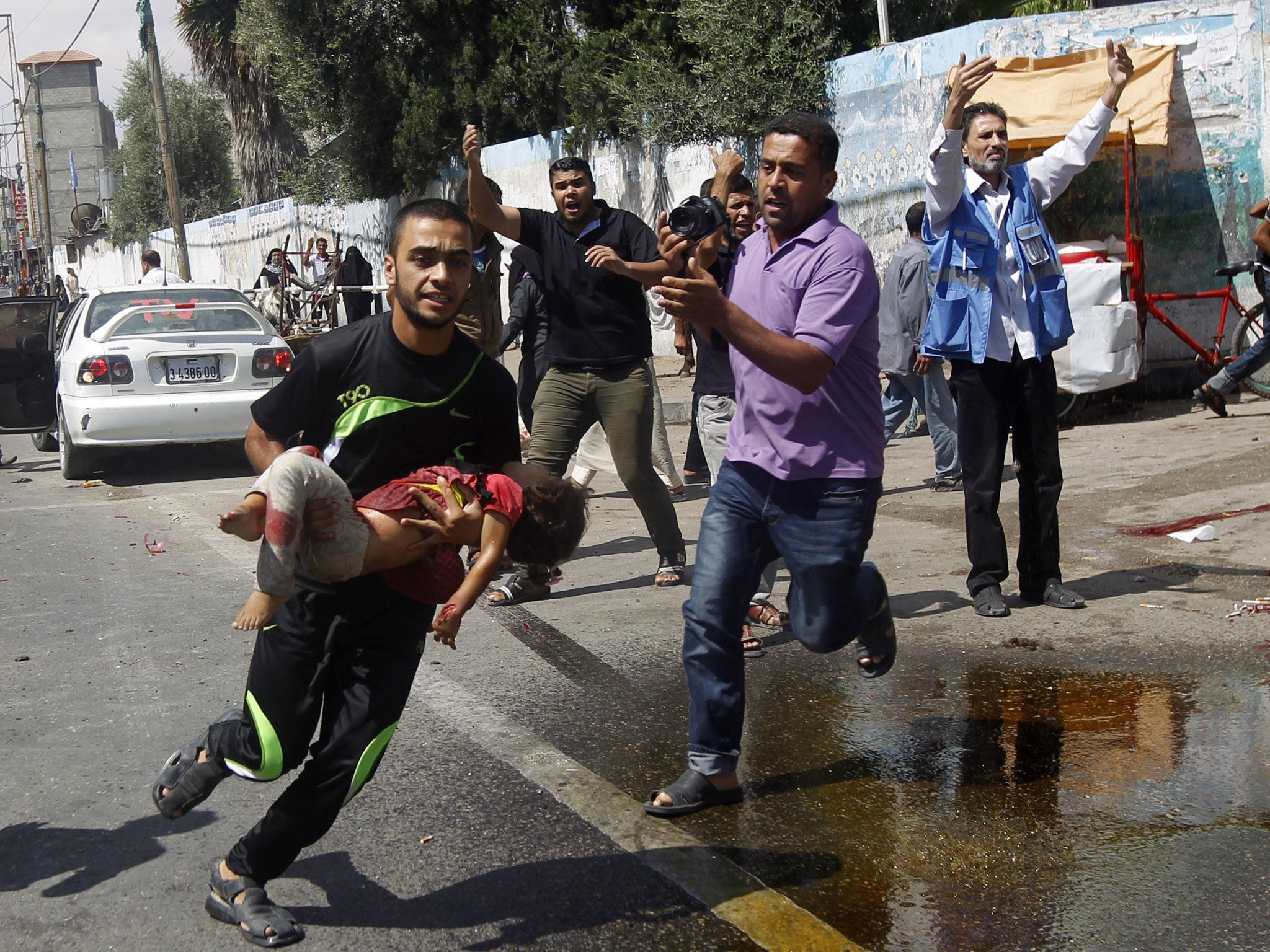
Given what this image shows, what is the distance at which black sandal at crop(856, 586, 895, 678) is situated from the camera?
4.20 meters

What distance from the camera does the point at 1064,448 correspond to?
10.1m

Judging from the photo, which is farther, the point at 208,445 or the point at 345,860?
the point at 208,445

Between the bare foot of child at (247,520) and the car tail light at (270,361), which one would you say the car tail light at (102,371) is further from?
the bare foot of child at (247,520)

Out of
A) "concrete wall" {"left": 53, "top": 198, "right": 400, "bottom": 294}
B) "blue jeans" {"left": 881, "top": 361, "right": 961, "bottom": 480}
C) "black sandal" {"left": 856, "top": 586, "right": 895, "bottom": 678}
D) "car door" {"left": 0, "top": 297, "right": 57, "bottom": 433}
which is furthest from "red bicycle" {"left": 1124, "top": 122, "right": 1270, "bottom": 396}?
"concrete wall" {"left": 53, "top": 198, "right": 400, "bottom": 294}

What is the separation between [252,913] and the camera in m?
3.17

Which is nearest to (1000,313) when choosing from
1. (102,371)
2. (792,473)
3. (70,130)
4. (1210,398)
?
(792,473)

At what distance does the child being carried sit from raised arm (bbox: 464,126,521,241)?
2765 millimetres

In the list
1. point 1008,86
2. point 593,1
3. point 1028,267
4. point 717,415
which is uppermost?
point 593,1

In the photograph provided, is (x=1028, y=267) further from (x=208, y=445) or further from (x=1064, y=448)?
(x=208, y=445)

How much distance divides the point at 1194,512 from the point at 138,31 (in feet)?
75.2

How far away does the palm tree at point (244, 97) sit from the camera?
3259 cm

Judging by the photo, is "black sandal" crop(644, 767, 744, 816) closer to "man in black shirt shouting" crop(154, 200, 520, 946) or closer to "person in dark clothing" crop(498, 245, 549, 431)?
"man in black shirt shouting" crop(154, 200, 520, 946)

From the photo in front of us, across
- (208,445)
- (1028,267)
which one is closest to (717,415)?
(1028,267)

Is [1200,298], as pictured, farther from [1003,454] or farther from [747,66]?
[1003,454]
